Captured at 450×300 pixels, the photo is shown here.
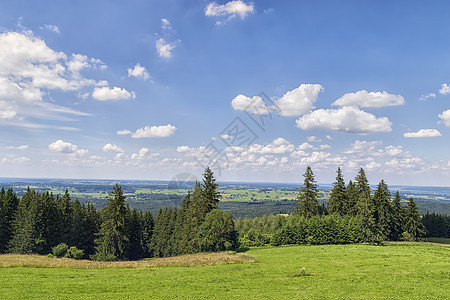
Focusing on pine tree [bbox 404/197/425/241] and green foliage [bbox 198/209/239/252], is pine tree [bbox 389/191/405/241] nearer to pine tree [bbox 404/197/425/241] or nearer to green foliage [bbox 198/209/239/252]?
pine tree [bbox 404/197/425/241]

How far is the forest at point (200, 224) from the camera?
58.3 meters

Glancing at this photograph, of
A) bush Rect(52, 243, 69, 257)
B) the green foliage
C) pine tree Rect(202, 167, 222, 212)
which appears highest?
pine tree Rect(202, 167, 222, 212)

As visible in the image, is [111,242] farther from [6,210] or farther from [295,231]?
[295,231]

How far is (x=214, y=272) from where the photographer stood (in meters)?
32.8

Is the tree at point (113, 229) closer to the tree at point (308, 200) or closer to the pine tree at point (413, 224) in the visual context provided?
the tree at point (308, 200)

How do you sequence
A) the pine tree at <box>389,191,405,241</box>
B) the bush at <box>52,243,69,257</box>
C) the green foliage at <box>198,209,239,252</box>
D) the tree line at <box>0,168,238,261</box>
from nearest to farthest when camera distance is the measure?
the bush at <box>52,243,69,257</box>
the green foliage at <box>198,209,239,252</box>
the tree line at <box>0,168,238,261</box>
the pine tree at <box>389,191,405,241</box>

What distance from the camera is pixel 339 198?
79.6 m

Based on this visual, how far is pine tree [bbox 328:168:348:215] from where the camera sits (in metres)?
78.9

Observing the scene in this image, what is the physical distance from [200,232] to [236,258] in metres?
17.8

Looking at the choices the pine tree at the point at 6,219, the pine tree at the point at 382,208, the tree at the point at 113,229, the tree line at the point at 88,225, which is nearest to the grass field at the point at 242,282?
the tree line at the point at 88,225

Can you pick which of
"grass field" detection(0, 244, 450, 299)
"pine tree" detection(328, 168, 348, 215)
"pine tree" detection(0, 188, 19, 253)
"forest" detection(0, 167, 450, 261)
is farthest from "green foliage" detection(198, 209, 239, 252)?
"pine tree" detection(0, 188, 19, 253)

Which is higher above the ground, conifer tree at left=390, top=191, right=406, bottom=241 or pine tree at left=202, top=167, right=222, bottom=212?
pine tree at left=202, top=167, right=222, bottom=212

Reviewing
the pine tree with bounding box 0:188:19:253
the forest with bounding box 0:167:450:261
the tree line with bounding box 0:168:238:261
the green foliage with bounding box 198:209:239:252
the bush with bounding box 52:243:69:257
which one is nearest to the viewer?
the bush with bounding box 52:243:69:257

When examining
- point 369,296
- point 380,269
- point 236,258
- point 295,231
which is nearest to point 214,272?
point 236,258
